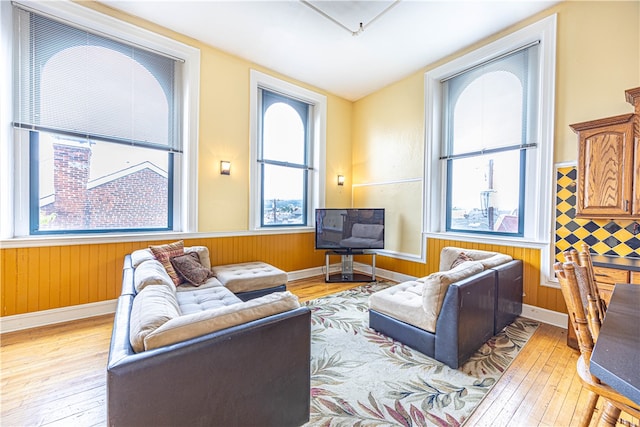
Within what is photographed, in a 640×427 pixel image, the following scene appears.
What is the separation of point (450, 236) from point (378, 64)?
9.42 feet

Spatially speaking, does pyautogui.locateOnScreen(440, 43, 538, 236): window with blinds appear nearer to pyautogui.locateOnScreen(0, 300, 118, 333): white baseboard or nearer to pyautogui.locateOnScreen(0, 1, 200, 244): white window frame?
pyautogui.locateOnScreen(0, 1, 200, 244): white window frame

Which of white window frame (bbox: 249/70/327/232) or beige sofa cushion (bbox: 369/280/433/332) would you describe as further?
white window frame (bbox: 249/70/327/232)

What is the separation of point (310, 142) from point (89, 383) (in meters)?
4.36

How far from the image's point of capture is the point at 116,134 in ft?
10.5

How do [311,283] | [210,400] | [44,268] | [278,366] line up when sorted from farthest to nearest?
[311,283]
[44,268]
[278,366]
[210,400]

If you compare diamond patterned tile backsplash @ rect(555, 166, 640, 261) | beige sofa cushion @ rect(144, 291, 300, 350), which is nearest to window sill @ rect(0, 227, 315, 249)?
beige sofa cushion @ rect(144, 291, 300, 350)

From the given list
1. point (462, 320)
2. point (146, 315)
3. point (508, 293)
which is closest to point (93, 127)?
point (146, 315)

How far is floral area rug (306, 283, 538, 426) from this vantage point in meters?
1.65

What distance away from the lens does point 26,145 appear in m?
2.75

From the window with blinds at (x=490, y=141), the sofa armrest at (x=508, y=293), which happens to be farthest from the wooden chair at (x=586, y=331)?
the window with blinds at (x=490, y=141)

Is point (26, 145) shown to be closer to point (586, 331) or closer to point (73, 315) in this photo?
point (73, 315)

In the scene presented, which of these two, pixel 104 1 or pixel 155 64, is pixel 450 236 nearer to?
pixel 155 64

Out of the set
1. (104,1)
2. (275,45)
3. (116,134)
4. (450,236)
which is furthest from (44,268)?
(450,236)

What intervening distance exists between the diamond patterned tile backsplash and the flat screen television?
2284 millimetres
